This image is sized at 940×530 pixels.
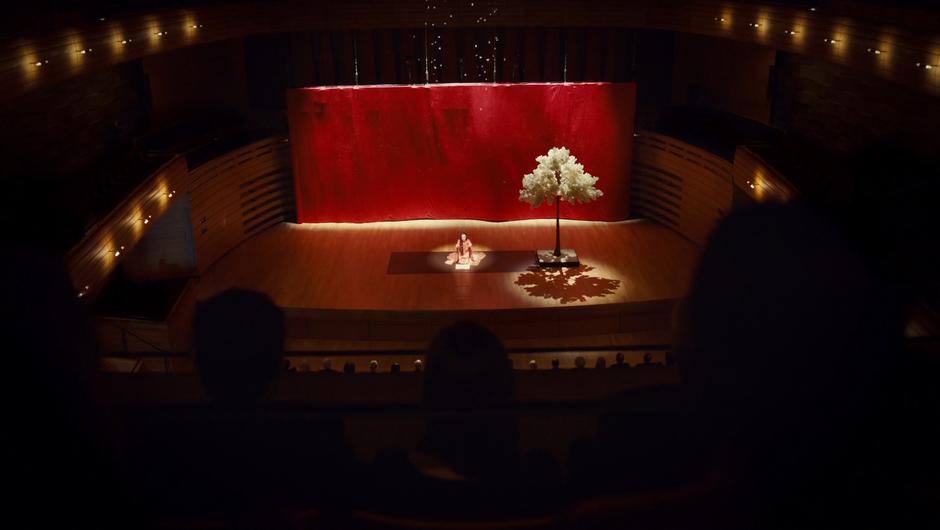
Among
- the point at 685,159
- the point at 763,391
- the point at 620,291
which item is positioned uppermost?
the point at 763,391

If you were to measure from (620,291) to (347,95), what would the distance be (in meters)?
6.24

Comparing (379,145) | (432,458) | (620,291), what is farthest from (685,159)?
(432,458)

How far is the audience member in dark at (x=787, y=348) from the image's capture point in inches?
61.8

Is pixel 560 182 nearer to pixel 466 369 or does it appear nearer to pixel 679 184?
pixel 679 184

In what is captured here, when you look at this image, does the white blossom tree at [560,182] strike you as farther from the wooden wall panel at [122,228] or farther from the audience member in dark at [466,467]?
the audience member in dark at [466,467]

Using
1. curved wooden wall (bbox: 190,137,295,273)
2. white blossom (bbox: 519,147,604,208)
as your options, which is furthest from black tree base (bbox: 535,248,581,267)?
curved wooden wall (bbox: 190,137,295,273)

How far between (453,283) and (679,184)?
475cm

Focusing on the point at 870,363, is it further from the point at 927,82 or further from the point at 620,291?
the point at 620,291

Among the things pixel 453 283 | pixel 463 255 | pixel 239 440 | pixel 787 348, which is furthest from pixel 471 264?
pixel 787 348

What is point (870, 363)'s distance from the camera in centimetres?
160

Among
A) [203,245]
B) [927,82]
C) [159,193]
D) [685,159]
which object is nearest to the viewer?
[927,82]

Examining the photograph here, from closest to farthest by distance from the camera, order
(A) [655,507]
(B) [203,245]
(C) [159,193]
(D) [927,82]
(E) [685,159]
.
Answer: (A) [655,507] < (D) [927,82] < (C) [159,193] < (B) [203,245] < (E) [685,159]

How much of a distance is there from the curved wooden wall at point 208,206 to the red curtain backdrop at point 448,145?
1.55 feet

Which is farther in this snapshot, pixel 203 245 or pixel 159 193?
pixel 203 245
